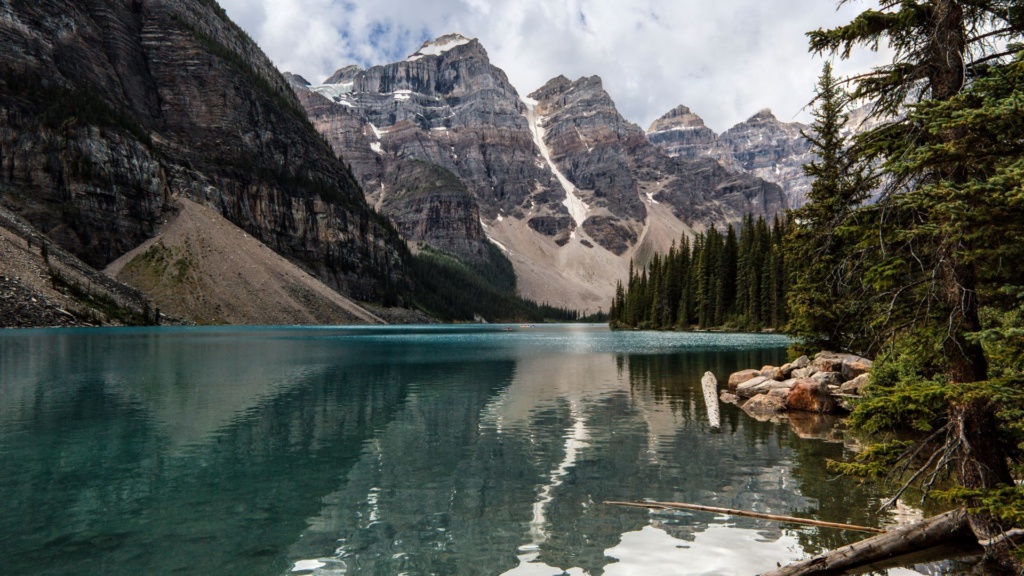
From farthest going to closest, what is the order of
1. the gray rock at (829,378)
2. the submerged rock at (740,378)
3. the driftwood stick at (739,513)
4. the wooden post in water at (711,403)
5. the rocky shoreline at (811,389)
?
the submerged rock at (740,378) < the gray rock at (829,378) < the rocky shoreline at (811,389) < the wooden post in water at (711,403) < the driftwood stick at (739,513)

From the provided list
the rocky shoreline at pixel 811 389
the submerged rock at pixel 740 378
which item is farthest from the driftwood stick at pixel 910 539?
the submerged rock at pixel 740 378

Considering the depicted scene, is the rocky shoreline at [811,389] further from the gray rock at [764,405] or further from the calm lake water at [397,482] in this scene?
the calm lake water at [397,482]

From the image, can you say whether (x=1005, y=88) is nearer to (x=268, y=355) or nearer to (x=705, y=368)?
(x=705, y=368)

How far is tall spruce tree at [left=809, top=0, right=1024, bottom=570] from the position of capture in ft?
24.9

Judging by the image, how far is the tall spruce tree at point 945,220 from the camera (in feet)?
24.9

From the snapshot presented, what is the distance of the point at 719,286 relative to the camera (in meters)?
114

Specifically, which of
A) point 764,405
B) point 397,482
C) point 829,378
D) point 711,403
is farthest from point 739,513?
point 829,378

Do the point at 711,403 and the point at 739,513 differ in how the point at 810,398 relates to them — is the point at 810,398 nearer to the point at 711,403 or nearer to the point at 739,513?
the point at 711,403

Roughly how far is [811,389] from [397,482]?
68.7 feet

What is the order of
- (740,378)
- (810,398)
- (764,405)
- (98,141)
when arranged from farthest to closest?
1. (98,141)
2. (740,378)
3. (764,405)
4. (810,398)

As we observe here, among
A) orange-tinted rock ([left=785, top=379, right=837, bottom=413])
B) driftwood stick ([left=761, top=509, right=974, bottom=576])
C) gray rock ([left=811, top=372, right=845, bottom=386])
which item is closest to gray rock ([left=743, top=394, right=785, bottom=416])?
orange-tinted rock ([left=785, top=379, right=837, bottom=413])

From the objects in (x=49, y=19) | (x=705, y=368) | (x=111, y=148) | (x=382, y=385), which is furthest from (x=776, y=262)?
(x=49, y=19)

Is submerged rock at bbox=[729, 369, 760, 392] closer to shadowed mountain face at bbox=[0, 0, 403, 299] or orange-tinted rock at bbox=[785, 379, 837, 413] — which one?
orange-tinted rock at bbox=[785, 379, 837, 413]

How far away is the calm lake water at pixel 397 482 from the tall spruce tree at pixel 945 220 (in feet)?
7.74
